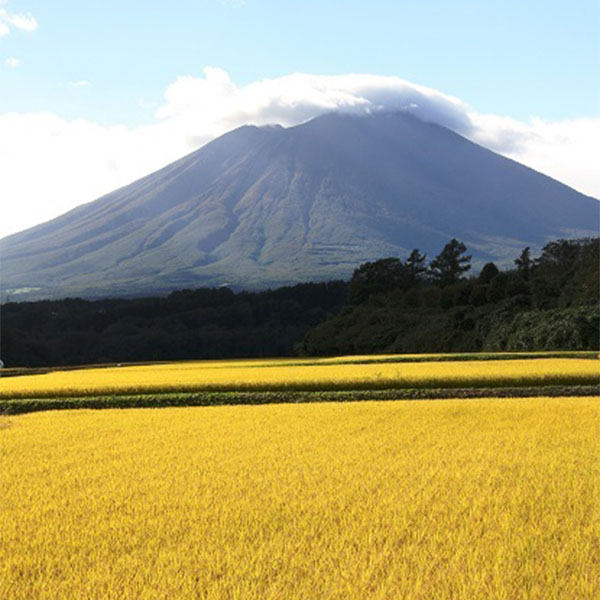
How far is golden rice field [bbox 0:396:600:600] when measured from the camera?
550cm

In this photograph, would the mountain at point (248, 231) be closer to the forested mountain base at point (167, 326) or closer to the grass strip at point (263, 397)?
the forested mountain base at point (167, 326)

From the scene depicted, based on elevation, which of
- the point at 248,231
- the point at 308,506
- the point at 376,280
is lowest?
the point at 308,506

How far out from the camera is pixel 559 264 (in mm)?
48500

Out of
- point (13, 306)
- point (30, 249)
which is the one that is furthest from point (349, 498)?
point (30, 249)

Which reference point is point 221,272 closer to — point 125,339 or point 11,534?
point 125,339

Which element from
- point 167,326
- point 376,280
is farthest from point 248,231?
point 376,280

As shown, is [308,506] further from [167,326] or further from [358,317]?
[167,326]

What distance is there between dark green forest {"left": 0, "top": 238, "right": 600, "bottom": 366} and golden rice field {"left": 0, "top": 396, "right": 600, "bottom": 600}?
28.3 m

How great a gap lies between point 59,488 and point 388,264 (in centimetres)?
6015

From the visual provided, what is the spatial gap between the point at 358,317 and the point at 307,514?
49.7 m

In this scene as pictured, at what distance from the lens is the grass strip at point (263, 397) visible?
20594mm

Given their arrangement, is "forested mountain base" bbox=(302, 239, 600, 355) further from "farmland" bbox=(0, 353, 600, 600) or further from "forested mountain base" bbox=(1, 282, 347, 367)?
"farmland" bbox=(0, 353, 600, 600)

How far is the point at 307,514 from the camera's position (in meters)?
7.24

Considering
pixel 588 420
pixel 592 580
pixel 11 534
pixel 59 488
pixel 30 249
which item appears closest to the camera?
pixel 592 580
